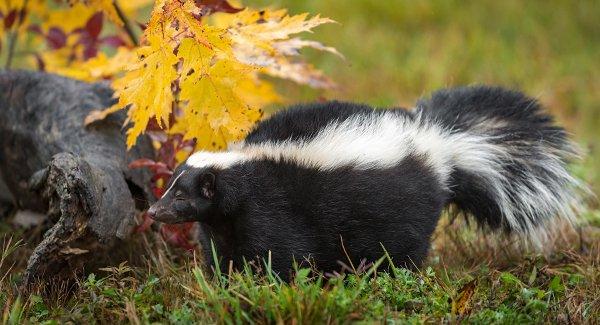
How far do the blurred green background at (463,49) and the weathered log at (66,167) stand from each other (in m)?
4.01

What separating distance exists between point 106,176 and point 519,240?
7.79 feet

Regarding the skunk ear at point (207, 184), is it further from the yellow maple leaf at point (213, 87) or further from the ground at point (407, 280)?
the ground at point (407, 280)

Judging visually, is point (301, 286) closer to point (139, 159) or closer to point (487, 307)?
point (487, 307)

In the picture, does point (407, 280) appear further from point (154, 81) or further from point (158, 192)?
point (158, 192)

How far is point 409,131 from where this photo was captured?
4160 mm

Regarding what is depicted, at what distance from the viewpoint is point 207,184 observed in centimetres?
394

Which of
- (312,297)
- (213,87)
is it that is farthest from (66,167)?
(312,297)

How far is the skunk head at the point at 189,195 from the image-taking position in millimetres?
3924

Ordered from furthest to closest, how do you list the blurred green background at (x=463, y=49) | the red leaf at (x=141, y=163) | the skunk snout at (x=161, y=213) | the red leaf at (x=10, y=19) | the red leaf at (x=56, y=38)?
the blurred green background at (x=463, y=49) < the red leaf at (x=56, y=38) < the red leaf at (x=10, y=19) < the red leaf at (x=141, y=163) < the skunk snout at (x=161, y=213)

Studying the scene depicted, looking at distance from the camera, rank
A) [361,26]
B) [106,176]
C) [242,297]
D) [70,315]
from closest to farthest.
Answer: [242,297], [70,315], [106,176], [361,26]

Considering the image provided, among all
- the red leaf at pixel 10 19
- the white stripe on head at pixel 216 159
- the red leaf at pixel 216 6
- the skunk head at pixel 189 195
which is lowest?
the skunk head at pixel 189 195

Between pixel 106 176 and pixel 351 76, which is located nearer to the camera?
pixel 106 176

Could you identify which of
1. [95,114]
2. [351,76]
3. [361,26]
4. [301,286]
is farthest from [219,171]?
[361,26]

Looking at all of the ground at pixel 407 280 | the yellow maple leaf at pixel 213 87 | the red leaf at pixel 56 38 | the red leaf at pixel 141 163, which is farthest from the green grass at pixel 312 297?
the red leaf at pixel 56 38
